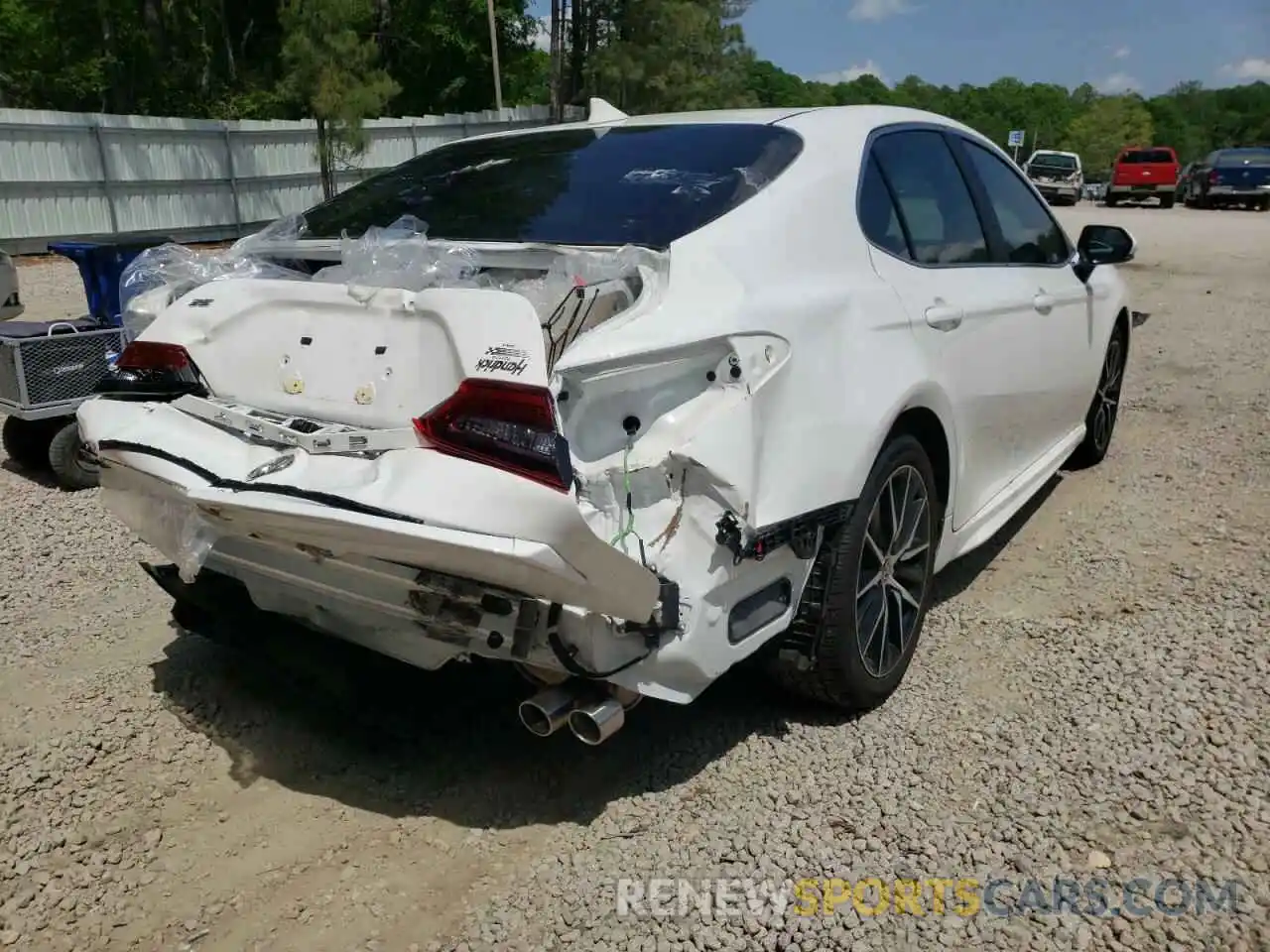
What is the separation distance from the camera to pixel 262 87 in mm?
31281

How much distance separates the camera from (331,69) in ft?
55.5

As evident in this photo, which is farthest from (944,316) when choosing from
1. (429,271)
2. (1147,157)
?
(1147,157)

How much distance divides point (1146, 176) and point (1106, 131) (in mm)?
78995

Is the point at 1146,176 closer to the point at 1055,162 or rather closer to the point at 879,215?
the point at 1055,162

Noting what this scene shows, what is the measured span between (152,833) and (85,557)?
219cm

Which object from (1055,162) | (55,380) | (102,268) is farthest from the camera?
(1055,162)

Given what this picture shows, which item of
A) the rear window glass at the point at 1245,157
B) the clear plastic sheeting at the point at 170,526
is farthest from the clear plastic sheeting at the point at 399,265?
the rear window glass at the point at 1245,157

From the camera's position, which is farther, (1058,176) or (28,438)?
(1058,176)

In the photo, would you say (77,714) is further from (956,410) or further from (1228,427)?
(1228,427)

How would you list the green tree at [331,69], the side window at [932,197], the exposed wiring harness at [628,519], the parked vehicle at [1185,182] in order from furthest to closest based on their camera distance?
the parked vehicle at [1185,182] → the green tree at [331,69] → the side window at [932,197] → the exposed wiring harness at [628,519]

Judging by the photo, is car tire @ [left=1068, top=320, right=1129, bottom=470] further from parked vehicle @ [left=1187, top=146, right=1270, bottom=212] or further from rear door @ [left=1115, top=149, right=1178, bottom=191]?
rear door @ [left=1115, top=149, right=1178, bottom=191]

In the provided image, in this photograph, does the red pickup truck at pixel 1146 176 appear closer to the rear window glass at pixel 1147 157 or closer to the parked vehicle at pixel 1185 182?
the rear window glass at pixel 1147 157

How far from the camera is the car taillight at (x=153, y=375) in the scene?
9.45 ft

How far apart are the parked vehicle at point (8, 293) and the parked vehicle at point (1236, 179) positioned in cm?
2940
